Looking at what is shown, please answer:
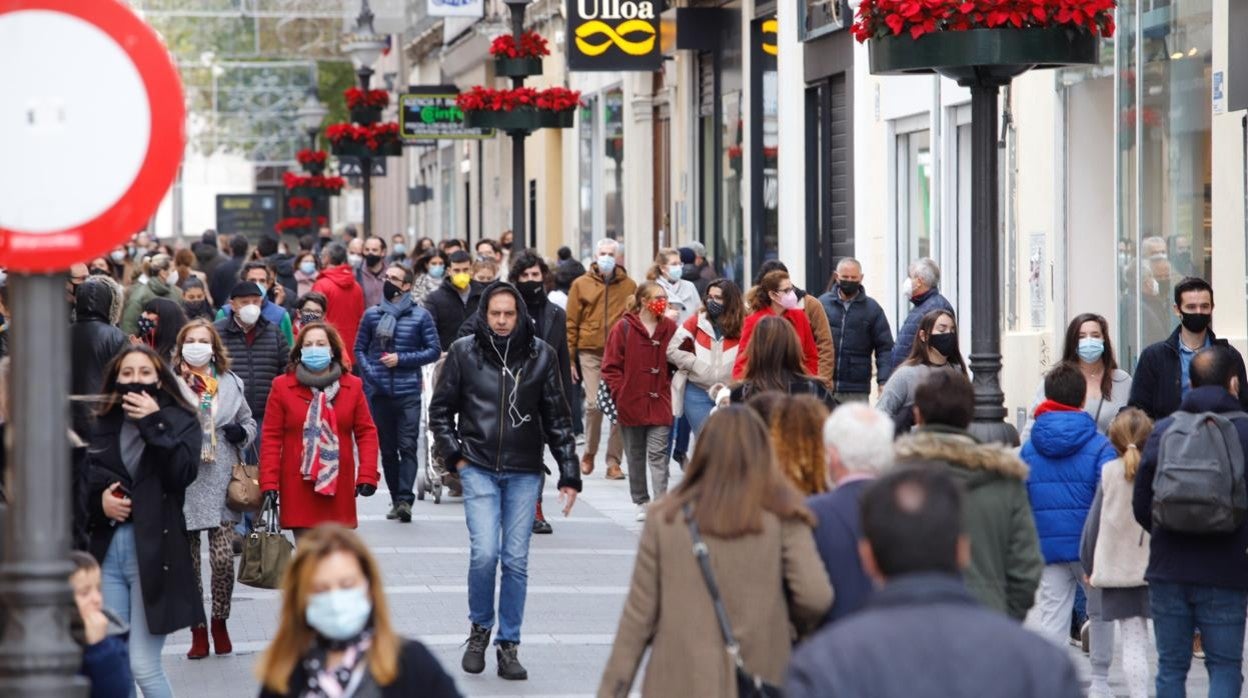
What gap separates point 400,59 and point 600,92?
99.6 ft

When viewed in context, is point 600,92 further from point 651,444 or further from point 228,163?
point 228,163

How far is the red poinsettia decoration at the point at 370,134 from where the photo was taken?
119 ft

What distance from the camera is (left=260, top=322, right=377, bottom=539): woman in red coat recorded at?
445 inches

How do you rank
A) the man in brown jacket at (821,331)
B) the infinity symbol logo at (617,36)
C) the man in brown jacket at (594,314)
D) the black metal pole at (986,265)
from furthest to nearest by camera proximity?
the infinity symbol logo at (617,36)
the man in brown jacket at (594,314)
the man in brown jacket at (821,331)
the black metal pole at (986,265)

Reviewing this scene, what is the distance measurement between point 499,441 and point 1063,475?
254 cm

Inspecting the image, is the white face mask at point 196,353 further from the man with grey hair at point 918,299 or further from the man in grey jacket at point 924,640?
the man in grey jacket at point 924,640

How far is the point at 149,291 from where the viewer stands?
64.4ft

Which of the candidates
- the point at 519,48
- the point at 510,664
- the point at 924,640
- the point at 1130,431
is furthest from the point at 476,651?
the point at 519,48

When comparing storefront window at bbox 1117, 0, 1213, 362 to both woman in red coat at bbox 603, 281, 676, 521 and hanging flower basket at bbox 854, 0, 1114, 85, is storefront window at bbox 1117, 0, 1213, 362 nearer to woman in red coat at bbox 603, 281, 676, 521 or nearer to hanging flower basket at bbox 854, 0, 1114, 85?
woman in red coat at bbox 603, 281, 676, 521

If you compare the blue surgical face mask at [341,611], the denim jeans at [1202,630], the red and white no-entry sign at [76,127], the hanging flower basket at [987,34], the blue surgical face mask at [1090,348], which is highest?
the hanging flower basket at [987,34]

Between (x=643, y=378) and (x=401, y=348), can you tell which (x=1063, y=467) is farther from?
(x=401, y=348)

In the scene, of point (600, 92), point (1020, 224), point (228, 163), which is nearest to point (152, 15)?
point (228, 163)

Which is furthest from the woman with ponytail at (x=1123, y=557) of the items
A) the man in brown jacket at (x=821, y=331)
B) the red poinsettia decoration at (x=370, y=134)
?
the red poinsettia decoration at (x=370, y=134)

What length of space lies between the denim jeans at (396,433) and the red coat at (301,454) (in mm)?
4759
